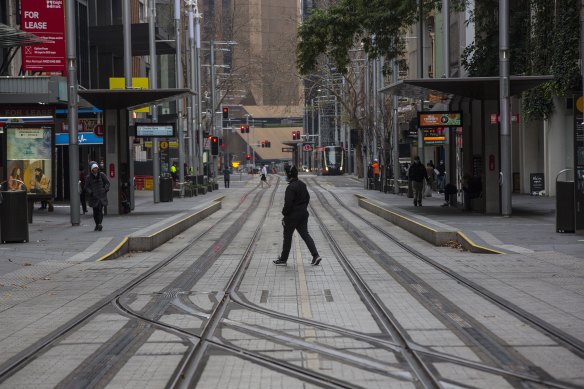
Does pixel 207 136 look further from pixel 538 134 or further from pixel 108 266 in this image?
pixel 108 266

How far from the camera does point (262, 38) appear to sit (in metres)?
174

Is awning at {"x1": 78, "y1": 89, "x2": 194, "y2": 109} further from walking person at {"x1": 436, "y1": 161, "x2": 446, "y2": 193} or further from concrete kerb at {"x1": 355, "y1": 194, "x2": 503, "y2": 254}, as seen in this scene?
walking person at {"x1": 436, "y1": 161, "x2": 446, "y2": 193}

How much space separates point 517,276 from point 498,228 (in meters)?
9.77

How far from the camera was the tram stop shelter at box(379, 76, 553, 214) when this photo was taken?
30578 mm

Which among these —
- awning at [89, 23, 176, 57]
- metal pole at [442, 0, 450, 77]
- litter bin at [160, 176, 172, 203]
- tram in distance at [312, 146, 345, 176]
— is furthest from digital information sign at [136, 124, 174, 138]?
tram in distance at [312, 146, 345, 176]

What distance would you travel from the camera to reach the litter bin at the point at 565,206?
23609 mm

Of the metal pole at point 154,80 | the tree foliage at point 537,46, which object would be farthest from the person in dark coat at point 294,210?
the metal pole at point 154,80

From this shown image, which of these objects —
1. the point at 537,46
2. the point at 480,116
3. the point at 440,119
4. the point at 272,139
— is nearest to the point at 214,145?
the point at 537,46

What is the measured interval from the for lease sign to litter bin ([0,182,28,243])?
14620 mm

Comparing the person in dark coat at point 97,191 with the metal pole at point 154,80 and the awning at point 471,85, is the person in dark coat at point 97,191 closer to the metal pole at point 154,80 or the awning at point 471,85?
the awning at point 471,85

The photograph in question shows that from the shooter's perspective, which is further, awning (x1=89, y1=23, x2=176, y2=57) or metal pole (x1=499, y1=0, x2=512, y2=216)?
awning (x1=89, y1=23, x2=176, y2=57)

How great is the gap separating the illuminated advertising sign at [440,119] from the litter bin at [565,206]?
10.0 m

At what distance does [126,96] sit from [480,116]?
454 inches

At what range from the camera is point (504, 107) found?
29.9 meters
